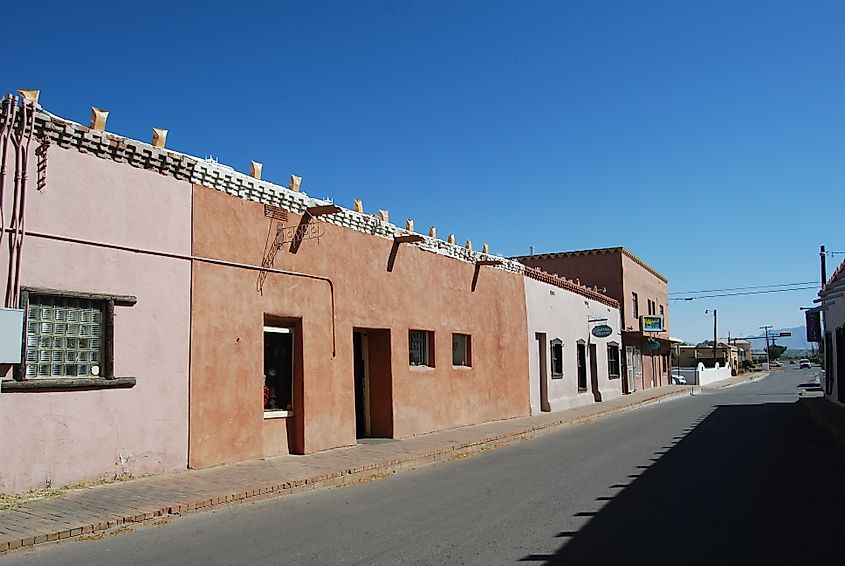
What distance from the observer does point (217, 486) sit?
33.6 feet

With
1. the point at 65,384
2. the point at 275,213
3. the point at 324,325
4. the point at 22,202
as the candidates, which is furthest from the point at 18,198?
the point at 324,325

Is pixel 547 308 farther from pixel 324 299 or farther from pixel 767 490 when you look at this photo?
pixel 767 490

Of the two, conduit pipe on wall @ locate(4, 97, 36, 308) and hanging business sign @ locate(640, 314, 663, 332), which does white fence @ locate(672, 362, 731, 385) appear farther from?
conduit pipe on wall @ locate(4, 97, 36, 308)

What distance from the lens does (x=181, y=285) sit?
1152cm

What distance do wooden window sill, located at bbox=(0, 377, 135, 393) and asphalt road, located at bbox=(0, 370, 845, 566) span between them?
8.02 feet

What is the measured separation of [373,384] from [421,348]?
2014 millimetres

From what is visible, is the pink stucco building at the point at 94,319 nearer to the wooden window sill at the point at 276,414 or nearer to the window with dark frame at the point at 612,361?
the wooden window sill at the point at 276,414

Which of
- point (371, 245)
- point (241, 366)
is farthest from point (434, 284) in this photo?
point (241, 366)

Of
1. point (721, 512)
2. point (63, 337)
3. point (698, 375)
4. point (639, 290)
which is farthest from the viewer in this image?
point (698, 375)

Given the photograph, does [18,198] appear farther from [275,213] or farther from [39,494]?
[275,213]

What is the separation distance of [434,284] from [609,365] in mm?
18729

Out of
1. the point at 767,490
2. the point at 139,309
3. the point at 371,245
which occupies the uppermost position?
the point at 371,245

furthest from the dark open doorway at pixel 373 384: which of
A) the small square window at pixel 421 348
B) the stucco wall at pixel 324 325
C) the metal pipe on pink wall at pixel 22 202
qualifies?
the metal pipe on pink wall at pixel 22 202

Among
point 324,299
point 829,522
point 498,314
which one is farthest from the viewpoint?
point 498,314
